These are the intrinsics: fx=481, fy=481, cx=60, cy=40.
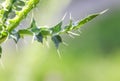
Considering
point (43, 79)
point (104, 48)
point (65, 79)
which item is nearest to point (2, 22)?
point (43, 79)

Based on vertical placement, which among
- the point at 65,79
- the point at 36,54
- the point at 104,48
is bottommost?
the point at 104,48

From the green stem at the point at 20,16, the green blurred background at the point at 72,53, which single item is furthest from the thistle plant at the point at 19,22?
the green blurred background at the point at 72,53

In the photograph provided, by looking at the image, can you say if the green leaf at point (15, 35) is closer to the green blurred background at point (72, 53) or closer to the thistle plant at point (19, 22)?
the thistle plant at point (19, 22)

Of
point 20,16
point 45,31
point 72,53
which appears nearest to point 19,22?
point 20,16

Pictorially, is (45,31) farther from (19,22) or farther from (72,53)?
(72,53)

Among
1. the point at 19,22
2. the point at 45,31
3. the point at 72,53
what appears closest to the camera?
the point at 19,22

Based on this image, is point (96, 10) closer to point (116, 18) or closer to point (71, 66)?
point (116, 18)
